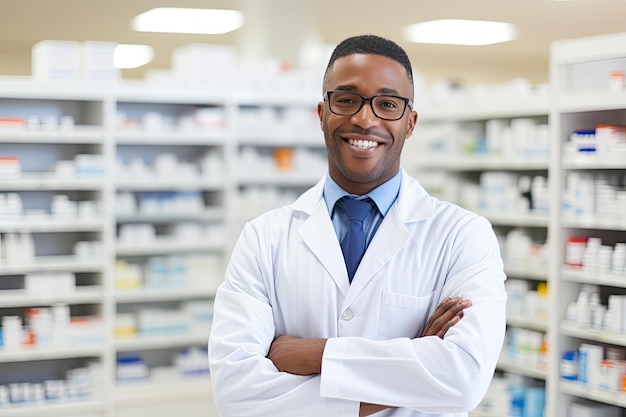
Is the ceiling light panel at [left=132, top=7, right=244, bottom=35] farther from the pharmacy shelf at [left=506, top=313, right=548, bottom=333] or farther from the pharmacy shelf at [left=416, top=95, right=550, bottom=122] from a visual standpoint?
the pharmacy shelf at [left=506, top=313, right=548, bottom=333]

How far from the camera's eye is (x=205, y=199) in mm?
7219

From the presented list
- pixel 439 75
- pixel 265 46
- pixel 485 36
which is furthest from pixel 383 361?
pixel 439 75

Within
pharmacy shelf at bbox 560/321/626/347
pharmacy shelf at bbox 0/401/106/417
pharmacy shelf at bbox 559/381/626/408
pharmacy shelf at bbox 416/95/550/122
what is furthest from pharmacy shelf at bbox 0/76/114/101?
pharmacy shelf at bbox 559/381/626/408

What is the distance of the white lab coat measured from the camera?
1938 millimetres

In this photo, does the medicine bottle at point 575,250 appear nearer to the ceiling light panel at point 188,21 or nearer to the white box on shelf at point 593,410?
the white box on shelf at point 593,410

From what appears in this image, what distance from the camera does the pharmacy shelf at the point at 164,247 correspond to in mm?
6566

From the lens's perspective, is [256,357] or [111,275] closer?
[256,357]

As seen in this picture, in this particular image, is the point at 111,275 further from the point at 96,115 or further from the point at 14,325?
the point at 96,115

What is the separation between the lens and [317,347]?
77.7 inches

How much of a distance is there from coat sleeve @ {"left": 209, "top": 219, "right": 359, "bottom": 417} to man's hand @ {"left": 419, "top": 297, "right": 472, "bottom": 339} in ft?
0.81

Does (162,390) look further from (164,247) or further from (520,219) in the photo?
(520,219)

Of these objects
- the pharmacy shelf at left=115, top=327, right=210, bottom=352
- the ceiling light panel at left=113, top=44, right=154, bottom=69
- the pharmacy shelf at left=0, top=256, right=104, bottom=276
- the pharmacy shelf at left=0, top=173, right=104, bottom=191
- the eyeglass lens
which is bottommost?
the pharmacy shelf at left=115, top=327, right=210, bottom=352

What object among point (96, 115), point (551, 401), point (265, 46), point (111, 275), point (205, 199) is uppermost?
point (265, 46)

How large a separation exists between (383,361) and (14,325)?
4.68 metres
